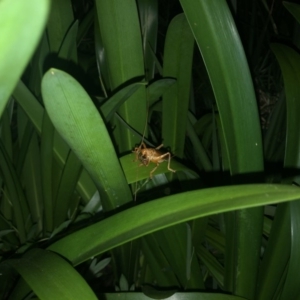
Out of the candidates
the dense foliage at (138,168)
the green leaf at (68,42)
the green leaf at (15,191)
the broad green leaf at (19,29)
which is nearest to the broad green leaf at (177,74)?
the dense foliage at (138,168)

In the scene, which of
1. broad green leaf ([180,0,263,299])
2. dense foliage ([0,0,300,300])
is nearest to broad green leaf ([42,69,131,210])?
dense foliage ([0,0,300,300])

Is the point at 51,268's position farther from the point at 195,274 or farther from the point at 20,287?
the point at 195,274

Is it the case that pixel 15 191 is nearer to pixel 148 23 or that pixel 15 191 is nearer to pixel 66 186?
pixel 66 186

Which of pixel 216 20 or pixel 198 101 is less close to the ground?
pixel 216 20

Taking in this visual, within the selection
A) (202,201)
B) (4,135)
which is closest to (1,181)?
(4,135)

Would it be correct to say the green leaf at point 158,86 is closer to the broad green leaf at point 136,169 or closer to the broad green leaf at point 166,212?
the broad green leaf at point 136,169

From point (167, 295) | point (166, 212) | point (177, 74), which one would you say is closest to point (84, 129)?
point (166, 212)

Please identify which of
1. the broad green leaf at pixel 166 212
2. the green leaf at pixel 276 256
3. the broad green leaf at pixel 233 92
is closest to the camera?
the broad green leaf at pixel 166 212
